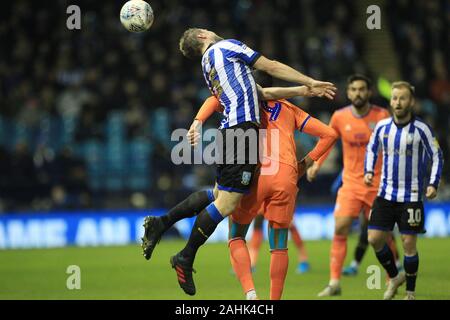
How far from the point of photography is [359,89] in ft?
30.7

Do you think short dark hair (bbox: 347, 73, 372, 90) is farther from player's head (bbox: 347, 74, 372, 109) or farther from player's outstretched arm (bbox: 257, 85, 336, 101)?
player's outstretched arm (bbox: 257, 85, 336, 101)

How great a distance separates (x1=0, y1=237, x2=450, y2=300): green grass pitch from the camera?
883cm

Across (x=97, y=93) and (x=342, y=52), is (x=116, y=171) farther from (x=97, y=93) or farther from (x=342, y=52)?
(x=342, y=52)

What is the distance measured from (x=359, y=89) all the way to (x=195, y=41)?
2.90 metres

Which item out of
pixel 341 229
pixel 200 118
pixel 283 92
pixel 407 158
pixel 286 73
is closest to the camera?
pixel 286 73

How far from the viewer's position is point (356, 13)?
2075cm

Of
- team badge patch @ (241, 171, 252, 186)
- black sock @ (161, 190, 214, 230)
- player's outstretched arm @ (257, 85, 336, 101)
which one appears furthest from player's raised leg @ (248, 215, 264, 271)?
team badge patch @ (241, 171, 252, 186)

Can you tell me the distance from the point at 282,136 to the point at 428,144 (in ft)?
5.46

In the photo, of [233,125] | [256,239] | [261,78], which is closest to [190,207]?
[233,125]

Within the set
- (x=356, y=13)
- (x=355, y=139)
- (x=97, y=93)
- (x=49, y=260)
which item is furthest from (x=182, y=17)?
(x=355, y=139)

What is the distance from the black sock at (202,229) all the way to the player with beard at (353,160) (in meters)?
2.39

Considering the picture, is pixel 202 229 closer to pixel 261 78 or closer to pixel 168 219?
pixel 168 219

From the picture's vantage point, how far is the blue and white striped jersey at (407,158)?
26.4ft

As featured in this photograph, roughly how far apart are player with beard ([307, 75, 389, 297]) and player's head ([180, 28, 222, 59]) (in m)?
2.73
